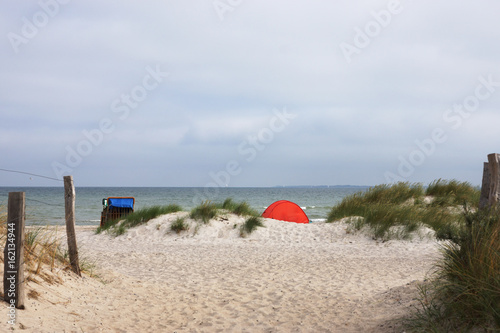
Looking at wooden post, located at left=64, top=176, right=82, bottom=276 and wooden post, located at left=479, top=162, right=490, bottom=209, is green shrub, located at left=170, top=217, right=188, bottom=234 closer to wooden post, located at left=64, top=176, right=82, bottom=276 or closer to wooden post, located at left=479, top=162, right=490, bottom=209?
wooden post, located at left=64, top=176, right=82, bottom=276

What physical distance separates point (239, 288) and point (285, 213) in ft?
29.6

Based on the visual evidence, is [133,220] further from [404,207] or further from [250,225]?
[404,207]

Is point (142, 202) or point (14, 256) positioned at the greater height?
point (14, 256)

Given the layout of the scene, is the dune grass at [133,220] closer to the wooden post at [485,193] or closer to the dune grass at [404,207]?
the dune grass at [404,207]

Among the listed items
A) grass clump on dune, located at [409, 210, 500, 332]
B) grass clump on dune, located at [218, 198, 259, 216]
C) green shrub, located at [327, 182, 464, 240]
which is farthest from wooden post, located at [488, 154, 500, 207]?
grass clump on dune, located at [218, 198, 259, 216]

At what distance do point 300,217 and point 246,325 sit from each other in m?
10.9

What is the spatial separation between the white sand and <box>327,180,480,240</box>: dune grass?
0.59m

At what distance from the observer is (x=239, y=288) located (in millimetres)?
6645

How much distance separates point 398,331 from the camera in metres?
4.22

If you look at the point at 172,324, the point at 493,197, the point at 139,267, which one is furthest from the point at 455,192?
the point at 172,324

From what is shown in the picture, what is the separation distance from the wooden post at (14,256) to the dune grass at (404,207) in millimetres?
8213

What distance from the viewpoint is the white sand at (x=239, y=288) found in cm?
483

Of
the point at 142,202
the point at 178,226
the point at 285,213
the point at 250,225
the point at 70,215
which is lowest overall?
the point at 142,202

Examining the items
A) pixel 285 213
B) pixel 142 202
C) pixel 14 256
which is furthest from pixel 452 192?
pixel 142 202
